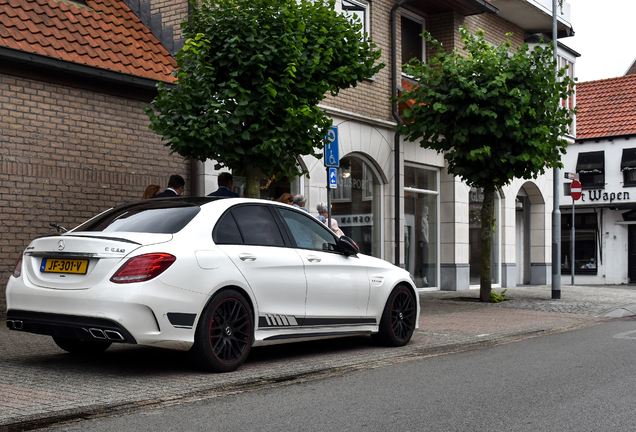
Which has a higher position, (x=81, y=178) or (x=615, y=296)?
(x=81, y=178)

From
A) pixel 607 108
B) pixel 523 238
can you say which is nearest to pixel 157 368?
pixel 523 238

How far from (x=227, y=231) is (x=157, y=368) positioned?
1362 millimetres

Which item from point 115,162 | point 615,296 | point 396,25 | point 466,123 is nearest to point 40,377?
point 115,162

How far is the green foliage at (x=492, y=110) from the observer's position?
1472 centimetres

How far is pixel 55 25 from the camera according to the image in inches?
475

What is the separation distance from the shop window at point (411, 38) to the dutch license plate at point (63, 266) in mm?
13708

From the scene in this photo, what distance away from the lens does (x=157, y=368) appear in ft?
22.8

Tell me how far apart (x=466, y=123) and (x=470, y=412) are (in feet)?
34.5

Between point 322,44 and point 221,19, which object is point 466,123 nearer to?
point 322,44

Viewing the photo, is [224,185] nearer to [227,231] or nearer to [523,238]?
[227,231]

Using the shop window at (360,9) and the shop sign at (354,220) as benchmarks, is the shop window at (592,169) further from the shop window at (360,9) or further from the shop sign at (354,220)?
the shop window at (360,9)

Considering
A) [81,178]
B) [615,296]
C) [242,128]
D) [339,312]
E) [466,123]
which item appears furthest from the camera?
[615,296]

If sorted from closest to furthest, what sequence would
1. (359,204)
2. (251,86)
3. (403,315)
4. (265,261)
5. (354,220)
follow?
(265,261), (403,315), (251,86), (354,220), (359,204)

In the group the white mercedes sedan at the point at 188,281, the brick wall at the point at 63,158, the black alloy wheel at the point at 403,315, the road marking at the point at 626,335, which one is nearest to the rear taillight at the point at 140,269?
the white mercedes sedan at the point at 188,281
